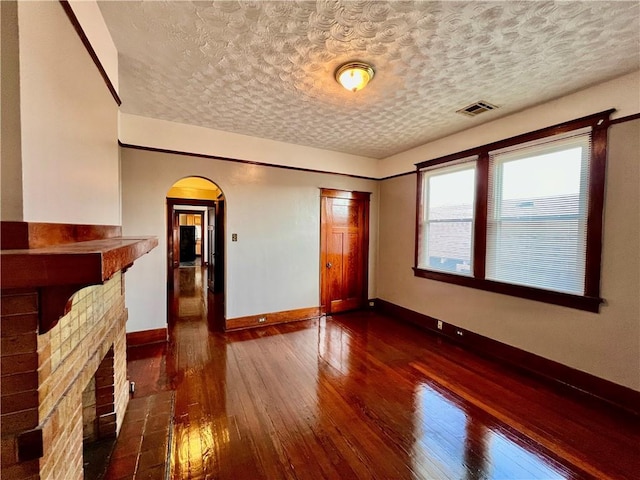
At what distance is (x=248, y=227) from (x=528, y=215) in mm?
3535

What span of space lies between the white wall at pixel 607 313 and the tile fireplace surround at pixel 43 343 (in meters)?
3.55

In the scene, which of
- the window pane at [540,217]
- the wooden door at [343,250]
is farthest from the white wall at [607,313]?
the wooden door at [343,250]

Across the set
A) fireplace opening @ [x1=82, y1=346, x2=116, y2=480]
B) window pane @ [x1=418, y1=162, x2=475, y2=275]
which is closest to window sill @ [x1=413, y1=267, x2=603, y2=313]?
window pane @ [x1=418, y1=162, x2=475, y2=275]

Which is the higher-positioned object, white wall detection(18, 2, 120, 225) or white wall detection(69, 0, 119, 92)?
white wall detection(69, 0, 119, 92)

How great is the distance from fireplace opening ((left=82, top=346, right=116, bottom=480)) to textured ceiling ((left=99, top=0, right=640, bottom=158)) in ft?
7.43

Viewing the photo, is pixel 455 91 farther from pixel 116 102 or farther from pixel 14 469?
pixel 14 469

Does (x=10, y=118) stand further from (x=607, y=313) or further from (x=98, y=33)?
(x=607, y=313)

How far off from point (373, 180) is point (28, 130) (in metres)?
4.73

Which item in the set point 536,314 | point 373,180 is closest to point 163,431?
point 536,314

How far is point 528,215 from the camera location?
2873 mm

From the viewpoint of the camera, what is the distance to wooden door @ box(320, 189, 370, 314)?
4.66 metres

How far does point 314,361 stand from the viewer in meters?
3.02

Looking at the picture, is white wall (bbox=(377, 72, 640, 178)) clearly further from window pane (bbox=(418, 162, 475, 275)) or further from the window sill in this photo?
the window sill

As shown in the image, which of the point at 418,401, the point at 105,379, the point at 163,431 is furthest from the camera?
the point at 418,401
